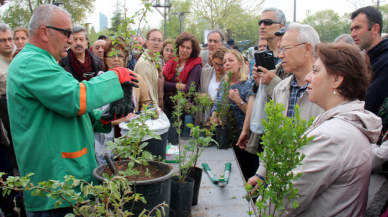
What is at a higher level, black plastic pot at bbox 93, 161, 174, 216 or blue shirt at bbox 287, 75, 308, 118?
blue shirt at bbox 287, 75, 308, 118

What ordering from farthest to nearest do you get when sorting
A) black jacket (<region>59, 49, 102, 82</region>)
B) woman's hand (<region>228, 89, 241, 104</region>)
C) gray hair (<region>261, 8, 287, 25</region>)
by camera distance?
woman's hand (<region>228, 89, 241, 104</region>), black jacket (<region>59, 49, 102, 82</region>), gray hair (<region>261, 8, 287, 25</region>)

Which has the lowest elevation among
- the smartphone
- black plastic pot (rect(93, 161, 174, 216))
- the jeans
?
the jeans

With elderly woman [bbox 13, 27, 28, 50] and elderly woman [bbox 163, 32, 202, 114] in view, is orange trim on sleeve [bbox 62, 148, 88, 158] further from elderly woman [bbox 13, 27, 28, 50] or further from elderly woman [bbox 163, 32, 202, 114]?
elderly woman [bbox 13, 27, 28, 50]

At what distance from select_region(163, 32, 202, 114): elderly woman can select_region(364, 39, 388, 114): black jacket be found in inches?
99.4

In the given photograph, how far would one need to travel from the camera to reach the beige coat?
1415 millimetres

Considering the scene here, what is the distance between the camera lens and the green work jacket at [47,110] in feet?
5.32

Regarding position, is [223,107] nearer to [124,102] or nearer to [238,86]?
[238,86]

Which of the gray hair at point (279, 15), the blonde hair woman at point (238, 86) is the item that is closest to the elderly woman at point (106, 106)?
the blonde hair woman at point (238, 86)

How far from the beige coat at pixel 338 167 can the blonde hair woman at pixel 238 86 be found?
7.71ft

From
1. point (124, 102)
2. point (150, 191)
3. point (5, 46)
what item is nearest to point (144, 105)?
point (124, 102)

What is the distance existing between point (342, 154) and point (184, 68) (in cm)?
363

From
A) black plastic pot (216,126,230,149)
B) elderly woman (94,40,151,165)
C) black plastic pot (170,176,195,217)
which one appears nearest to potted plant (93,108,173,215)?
black plastic pot (170,176,195,217)

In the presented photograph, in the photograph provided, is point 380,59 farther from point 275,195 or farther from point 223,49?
point 275,195

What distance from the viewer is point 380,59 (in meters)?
3.10
